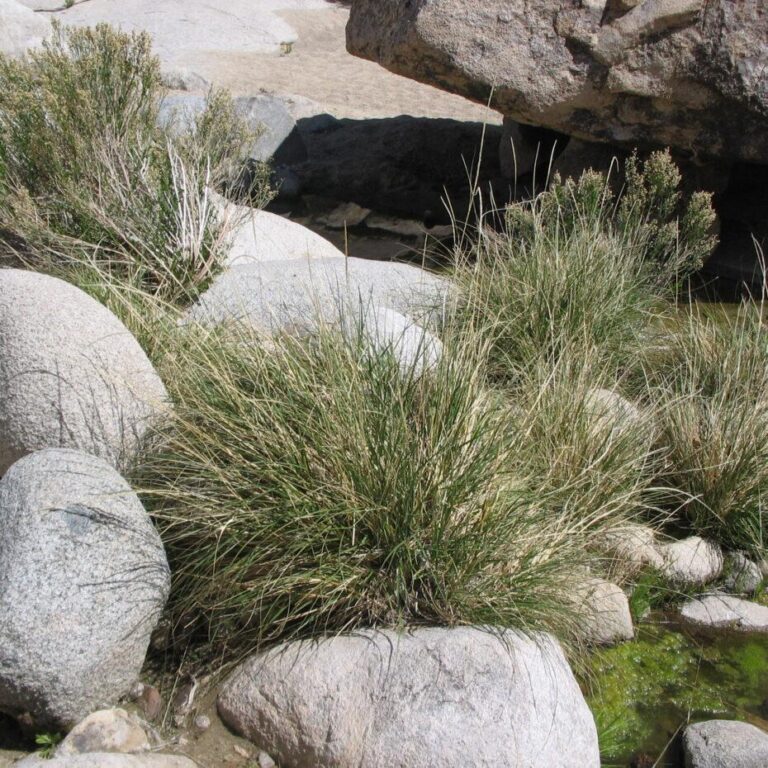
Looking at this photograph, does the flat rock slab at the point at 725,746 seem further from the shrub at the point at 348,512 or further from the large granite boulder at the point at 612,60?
the large granite boulder at the point at 612,60

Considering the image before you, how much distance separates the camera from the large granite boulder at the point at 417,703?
102 inches

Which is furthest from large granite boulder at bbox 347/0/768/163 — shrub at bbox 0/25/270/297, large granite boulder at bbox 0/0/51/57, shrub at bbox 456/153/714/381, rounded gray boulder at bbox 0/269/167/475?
large granite boulder at bbox 0/0/51/57

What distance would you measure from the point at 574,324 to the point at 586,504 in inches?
52.6

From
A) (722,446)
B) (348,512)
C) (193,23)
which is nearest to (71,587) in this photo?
(348,512)

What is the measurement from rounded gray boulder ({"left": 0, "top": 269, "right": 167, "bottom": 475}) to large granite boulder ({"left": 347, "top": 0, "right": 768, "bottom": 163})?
11.7 feet

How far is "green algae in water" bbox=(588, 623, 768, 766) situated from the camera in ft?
10.2

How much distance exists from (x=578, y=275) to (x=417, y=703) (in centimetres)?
261

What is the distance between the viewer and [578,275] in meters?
4.67

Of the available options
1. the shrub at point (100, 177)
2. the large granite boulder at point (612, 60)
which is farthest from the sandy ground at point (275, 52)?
the shrub at point (100, 177)

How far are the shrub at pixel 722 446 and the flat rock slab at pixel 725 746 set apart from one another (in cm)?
90

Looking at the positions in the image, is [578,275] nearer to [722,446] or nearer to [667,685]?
[722,446]

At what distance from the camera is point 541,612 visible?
9.65 ft

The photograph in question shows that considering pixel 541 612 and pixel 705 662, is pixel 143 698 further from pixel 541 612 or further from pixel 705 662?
pixel 705 662


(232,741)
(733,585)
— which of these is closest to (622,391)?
(733,585)
